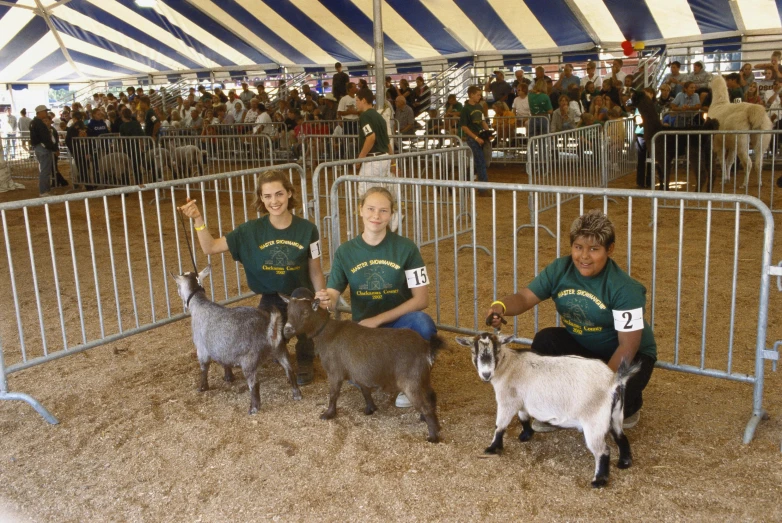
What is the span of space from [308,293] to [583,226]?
1477 mm

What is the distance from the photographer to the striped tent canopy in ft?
50.0

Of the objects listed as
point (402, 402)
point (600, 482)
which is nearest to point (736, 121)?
point (402, 402)

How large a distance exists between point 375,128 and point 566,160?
2893 mm

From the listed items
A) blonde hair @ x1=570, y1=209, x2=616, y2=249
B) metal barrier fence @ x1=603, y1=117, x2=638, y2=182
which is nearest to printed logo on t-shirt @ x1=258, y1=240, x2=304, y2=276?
blonde hair @ x1=570, y1=209, x2=616, y2=249

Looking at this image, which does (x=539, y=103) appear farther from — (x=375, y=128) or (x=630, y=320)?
(x=630, y=320)

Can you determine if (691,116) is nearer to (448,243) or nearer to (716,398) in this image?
(448,243)

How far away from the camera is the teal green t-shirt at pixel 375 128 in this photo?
8.53 metres

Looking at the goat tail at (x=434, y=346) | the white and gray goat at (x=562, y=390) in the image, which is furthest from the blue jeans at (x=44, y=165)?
the white and gray goat at (x=562, y=390)

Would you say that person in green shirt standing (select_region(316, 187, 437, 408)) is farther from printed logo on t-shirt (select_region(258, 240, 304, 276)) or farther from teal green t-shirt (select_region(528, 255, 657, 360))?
teal green t-shirt (select_region(528, 255, 657, 360))

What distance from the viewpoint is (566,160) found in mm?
9812

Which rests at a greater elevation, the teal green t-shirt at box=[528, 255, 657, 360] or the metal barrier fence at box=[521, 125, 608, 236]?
the metal barrier fence at box=[521, 125, 608, 236]

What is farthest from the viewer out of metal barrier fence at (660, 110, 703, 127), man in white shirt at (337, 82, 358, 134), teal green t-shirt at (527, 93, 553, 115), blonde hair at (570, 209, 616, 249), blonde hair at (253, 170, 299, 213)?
man in white shirt at (337, 82, 358, 134)

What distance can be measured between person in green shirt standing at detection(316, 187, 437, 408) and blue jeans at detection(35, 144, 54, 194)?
12914 mm

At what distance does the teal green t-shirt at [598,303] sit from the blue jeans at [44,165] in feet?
45.7
